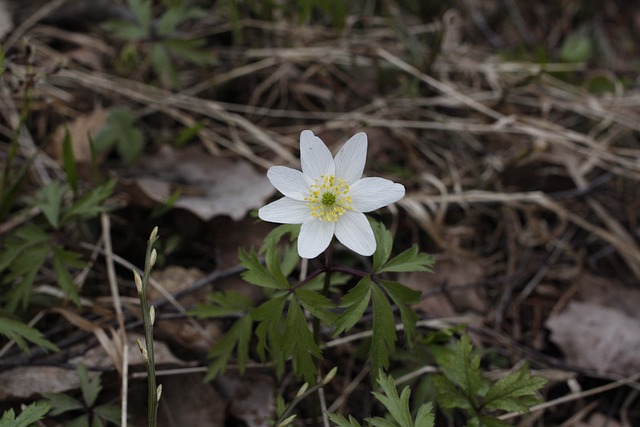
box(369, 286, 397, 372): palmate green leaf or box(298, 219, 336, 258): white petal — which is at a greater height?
box(298, 219, 336, 258): white petal

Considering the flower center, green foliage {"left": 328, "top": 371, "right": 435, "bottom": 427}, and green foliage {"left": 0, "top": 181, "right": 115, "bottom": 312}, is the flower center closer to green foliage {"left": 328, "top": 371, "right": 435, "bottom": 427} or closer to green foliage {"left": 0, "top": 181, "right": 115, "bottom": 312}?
green foliage {"left": 328, "top": 371, "right": 435, "bottom": 427}

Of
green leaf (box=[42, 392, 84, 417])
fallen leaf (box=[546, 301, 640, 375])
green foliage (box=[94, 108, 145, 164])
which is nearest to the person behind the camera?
green leaf (box=[42, 392, 84, 417])

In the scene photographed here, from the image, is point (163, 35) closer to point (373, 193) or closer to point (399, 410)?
point (373, 193)

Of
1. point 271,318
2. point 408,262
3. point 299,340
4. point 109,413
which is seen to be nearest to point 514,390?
point 408,262

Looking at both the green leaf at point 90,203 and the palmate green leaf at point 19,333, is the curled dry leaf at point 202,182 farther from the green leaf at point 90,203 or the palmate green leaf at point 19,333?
the palmate green leaf at point 19,333

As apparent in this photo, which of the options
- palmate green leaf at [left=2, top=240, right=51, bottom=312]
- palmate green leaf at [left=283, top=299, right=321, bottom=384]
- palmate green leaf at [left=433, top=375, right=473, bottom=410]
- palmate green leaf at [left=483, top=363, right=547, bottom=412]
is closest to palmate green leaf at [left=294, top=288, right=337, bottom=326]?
palmate green leaf at [left=283, top=299, right=321, bottom=384]

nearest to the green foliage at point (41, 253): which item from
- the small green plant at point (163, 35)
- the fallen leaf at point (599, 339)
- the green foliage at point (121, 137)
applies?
the green foliage at point (121, 137)
